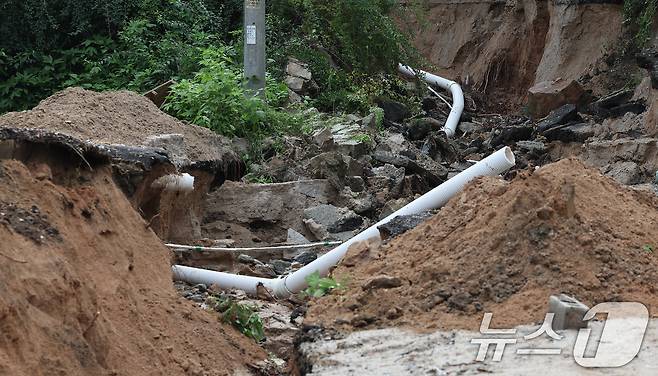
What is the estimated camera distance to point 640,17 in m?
18.9

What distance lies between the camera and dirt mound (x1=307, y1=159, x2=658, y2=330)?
19.8 feet

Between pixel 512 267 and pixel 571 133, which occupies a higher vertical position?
pixel 512 267

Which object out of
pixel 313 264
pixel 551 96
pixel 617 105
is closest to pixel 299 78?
pixel 617 105

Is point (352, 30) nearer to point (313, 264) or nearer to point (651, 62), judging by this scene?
point (651, 62)

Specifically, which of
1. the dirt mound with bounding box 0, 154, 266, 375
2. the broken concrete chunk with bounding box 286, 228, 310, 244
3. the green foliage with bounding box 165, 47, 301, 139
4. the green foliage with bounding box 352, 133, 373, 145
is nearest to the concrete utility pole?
the green foliage with bounding box 165, 47, 301, 139

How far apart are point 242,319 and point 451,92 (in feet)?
44.6

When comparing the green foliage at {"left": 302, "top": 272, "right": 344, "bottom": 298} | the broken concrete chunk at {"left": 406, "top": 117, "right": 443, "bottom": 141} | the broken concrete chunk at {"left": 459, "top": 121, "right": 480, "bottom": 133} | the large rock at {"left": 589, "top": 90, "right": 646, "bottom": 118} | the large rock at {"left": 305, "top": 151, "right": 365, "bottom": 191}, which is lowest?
Result: the broken concrete chunk at {"left": 459, "top": 121, "right": 480, "bottom": 133}

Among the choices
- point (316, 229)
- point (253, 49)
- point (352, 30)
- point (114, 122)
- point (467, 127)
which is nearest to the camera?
point (114, 122)

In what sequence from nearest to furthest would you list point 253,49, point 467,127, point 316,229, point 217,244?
point 217,244 < point 316,229 < point 253,49 < point 467,127

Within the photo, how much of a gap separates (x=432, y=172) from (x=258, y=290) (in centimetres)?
519

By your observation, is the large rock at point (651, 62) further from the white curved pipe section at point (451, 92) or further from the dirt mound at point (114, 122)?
the dirt mound at point (114, 122)

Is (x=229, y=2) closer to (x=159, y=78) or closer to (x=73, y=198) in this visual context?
(x=159, y=78)

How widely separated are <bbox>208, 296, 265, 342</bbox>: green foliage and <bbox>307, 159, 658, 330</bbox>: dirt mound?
125 cm

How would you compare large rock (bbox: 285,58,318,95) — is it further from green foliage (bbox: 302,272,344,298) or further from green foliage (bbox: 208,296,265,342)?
green foliage (bbox: 302,272,344,298)
